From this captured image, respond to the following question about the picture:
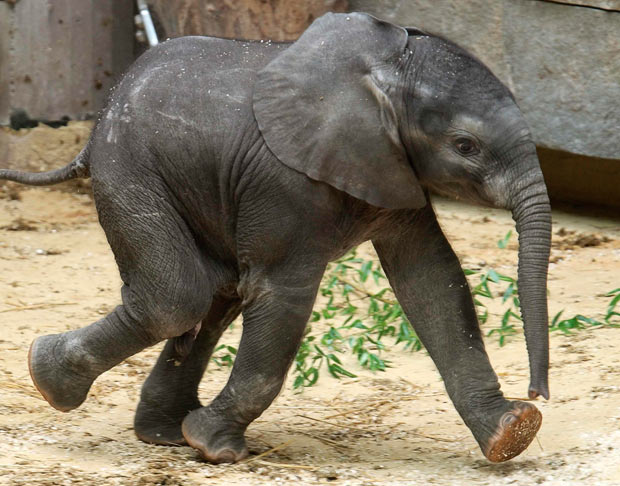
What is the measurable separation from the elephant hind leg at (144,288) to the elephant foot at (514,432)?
117 cm

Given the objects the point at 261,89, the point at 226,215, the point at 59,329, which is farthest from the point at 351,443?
the point at 59,329

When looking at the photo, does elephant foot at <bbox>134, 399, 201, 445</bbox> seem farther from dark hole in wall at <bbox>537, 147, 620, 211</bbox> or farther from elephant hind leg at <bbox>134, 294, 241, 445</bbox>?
dark hole in wall at <bbox>537, 147, 620, 211</bbox>

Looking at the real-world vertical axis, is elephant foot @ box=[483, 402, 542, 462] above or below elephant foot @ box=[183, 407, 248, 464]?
above

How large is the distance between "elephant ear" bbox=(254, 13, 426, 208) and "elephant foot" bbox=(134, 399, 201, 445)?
129 cm

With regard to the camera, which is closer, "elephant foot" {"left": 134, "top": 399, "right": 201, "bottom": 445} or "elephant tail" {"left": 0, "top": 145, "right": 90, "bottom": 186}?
"elephant tail" {"left": 0, "top": 145, "right": 90, "bottom": 186}

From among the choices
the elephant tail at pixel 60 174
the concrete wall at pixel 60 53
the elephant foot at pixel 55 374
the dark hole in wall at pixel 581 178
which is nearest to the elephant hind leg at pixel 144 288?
the elephant foot at pixel 55 374

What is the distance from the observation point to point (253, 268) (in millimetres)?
4426

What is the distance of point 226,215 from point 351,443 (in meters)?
1.16

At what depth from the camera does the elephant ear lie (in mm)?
4309

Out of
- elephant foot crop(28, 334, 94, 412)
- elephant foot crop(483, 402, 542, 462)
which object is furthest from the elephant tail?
elephant foot crop(483, 402, 542, 462)

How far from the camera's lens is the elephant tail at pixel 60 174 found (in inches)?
189

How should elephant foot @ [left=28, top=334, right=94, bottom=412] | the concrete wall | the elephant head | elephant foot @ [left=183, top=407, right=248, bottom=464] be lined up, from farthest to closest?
the concrete wall
elephant foot @ [left=28, top=334, right=94, bottom=412]
elephant foot @ [left=183, top=407, right=248, bottom=464]
the elephant head

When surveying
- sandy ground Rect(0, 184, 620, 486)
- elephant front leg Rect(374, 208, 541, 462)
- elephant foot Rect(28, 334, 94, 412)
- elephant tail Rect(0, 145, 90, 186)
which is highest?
elephant tail Rect(0, 145, 90, 186)

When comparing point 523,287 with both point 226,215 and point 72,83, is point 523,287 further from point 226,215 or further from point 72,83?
point 72,83
